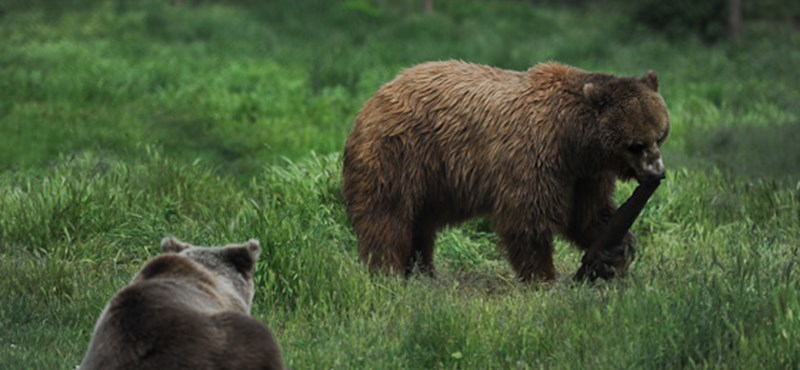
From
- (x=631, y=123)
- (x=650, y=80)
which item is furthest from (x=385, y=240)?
(x=650, y=80)

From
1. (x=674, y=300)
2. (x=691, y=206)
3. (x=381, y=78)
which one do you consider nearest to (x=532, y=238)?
(x=674, y=300)

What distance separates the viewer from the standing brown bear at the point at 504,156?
7289 millimetres

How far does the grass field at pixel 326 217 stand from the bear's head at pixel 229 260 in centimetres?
62

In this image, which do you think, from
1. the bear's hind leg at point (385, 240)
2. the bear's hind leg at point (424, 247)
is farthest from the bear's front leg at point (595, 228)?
the bear's hind leg at point (385, 240)

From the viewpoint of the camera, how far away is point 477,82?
7.86 metres

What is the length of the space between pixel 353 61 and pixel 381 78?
134 cm

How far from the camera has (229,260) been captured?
5.18 metres

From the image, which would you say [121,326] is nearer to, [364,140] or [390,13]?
[364,140]

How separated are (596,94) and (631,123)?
11.2 inches

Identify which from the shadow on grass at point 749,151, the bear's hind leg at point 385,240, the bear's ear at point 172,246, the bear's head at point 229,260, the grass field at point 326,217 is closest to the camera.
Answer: the bear's head at point 229,260

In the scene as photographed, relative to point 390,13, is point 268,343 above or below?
above

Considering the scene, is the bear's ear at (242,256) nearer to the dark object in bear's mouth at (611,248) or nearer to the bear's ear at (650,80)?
the dark object in bear's mouth at (611,248)

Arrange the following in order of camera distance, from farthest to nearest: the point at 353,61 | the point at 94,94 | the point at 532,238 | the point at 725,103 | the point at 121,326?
the point at 353,61 → the point at 725,103 → the point at 94,94 → the point at 532,238 → the point at 121,326

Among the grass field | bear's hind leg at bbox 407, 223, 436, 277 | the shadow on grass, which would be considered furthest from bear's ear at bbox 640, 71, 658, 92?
the shadow on grass
